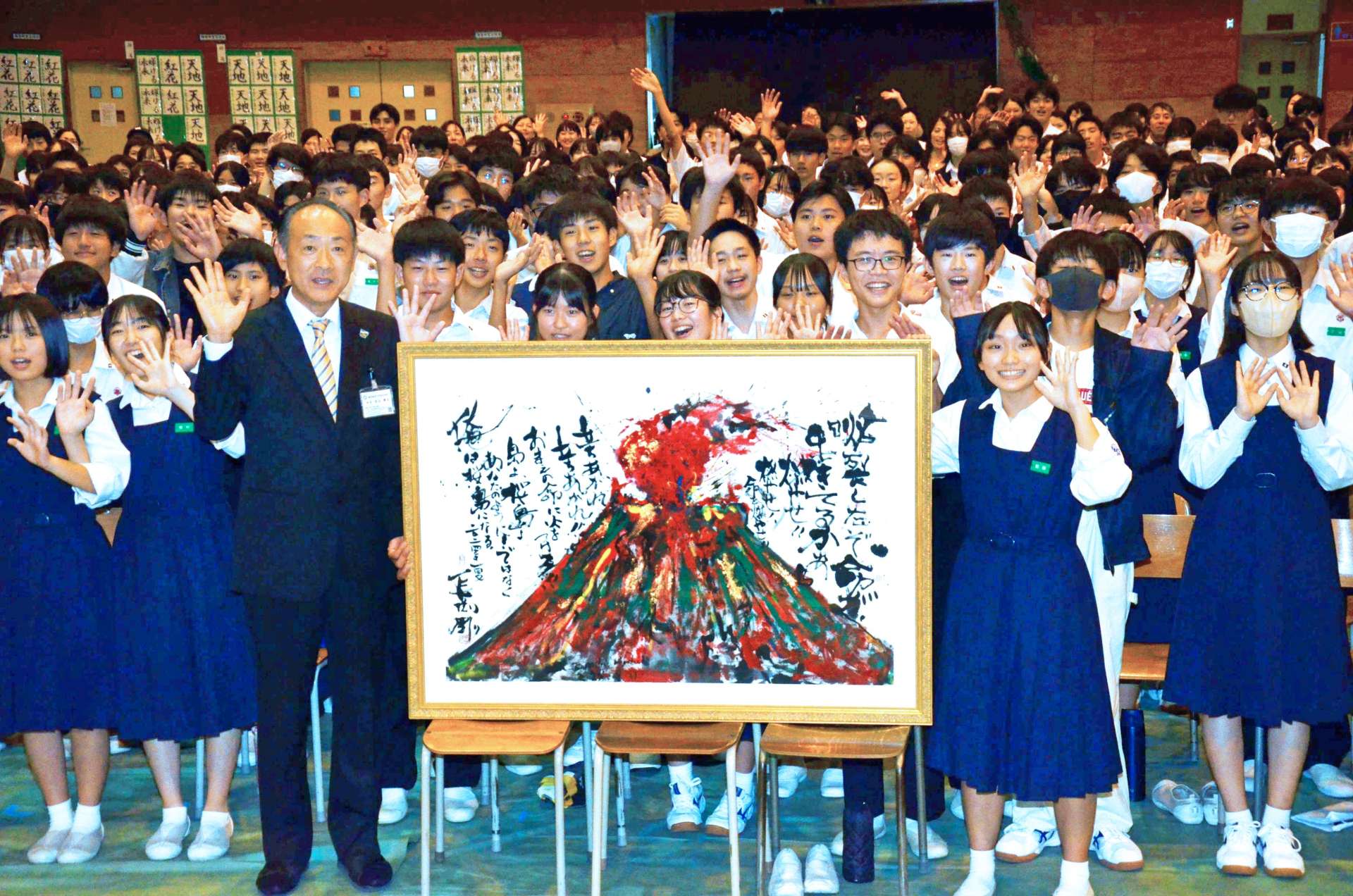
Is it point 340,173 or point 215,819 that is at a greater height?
point 340,173

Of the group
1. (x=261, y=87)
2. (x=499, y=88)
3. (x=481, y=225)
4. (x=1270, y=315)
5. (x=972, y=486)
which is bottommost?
(x=972, y=486)

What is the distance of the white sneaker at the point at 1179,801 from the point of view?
471cm

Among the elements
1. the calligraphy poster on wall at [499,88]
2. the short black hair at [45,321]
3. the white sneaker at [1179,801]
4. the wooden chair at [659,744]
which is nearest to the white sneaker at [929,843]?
the wooden chair at [659,744]

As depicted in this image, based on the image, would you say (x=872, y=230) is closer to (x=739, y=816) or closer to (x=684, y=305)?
(x=684, y=305)

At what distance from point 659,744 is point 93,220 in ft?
11.8

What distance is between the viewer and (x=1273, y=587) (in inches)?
167

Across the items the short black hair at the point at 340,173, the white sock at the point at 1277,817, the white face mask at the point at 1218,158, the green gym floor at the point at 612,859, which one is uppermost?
the white face mask at the point at 1218,158

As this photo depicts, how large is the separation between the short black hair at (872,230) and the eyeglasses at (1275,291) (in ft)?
3.57

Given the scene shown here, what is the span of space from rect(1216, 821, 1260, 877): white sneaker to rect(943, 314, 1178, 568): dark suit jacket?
903 millimetres

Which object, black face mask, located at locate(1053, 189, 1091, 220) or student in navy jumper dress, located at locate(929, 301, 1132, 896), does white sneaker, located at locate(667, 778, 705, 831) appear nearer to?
student in navy jumper dress, located at locate(929, 301, 1132, 896)

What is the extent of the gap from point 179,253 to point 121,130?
34.9ft

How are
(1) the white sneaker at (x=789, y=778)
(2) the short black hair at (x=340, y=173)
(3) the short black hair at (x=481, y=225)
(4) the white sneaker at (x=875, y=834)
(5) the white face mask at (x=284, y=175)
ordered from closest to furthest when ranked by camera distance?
(4) the white sneaker at (x=875, y=834)
(1) the white sneaker at (x=789, y=778)
(3) the short black hair at (x=481, y=225)
(2) the short black hair at (x=340, y=173)
(5) the white face mask at (x=284, y=175)

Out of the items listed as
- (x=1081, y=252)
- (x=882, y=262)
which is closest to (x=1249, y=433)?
(x=1081, y=252)

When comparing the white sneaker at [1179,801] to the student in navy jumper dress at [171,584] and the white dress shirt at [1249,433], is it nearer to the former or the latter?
the white dress shirt at [1249,433]
